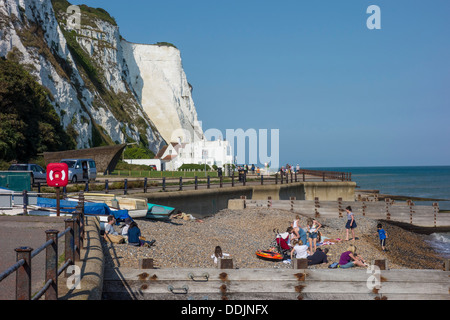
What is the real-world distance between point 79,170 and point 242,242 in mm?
16437

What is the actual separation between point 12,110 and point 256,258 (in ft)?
125

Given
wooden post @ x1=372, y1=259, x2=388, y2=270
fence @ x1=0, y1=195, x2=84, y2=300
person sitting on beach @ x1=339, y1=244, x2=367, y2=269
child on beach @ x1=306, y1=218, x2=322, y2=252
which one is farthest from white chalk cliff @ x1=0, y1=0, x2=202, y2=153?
wooden post @ x1=372, y1=259, x2=388, y2=270

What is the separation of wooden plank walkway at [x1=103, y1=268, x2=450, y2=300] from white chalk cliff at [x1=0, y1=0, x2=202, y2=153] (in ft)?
204

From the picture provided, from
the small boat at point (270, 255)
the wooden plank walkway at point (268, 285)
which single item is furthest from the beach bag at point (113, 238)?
the wooden plank walkway at point (268, 285)

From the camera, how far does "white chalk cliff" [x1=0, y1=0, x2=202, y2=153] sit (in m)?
69.8

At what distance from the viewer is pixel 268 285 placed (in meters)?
8.28

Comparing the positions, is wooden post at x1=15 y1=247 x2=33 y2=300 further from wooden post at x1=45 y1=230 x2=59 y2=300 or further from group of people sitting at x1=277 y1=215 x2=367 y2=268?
group of people sitting at x1=277 y1=215 x2=367 y2=268

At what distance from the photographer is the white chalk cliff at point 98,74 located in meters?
69.8

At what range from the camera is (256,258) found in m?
17.8

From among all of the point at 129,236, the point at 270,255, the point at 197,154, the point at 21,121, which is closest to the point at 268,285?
the point at 129,236

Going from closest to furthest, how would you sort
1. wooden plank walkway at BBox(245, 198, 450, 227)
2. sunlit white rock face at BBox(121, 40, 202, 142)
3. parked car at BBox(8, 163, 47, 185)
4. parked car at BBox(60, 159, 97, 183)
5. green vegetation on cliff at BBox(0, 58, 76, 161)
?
wooden plank walkway at BBox(245, 198, 450, 227) < parked car at BBox(8, 163, 47, 185) < parked car at BBox(60, 159, 97, 183) < green vegetation on cliff at BBox(0, 58, 76, 161) < sunlit white rock face at BBox(121, 40, 202, 142)

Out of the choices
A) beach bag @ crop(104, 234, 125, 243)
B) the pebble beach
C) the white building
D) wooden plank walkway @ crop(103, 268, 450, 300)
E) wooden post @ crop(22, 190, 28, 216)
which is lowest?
the pebble beach

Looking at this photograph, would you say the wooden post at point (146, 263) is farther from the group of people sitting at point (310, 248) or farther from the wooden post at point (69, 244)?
the group of people sitting at point (310, 248)
